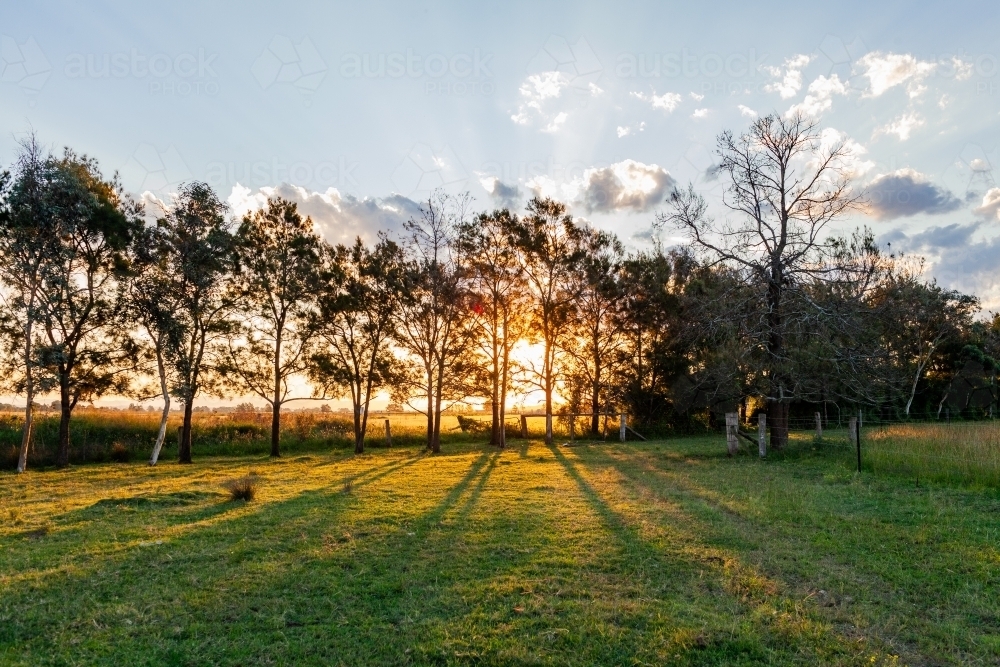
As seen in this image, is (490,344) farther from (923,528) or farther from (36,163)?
(923,528)

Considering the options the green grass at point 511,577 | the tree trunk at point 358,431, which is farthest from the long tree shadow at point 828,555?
the tree trunk at point 358,431

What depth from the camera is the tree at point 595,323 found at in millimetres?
30125

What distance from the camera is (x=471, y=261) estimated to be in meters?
26.3

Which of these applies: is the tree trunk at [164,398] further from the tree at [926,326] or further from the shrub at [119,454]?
the tree at [926,326]

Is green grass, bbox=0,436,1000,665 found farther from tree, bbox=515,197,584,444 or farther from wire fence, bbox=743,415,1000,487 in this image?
tree, bbox=515,197,584,444

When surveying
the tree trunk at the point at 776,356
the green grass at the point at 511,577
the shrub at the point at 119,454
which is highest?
the tree trunk at the point at 776,356

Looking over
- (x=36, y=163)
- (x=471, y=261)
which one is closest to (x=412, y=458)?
(x=471, y=261)

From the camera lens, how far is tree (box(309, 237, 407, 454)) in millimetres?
26047

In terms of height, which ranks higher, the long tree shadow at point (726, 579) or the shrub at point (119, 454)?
the long tree shadow at point (726, 579)

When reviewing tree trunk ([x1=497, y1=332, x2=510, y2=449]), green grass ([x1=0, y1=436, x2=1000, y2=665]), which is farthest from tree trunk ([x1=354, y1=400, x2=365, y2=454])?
green grass ([x1=0, y1=436, x2=1000, y2=665])

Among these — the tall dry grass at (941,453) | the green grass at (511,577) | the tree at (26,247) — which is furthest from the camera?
the tree at (26,247)

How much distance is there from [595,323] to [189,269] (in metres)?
21.1

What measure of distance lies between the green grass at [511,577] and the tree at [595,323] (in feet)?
63.4

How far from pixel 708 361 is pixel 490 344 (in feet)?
38.6
